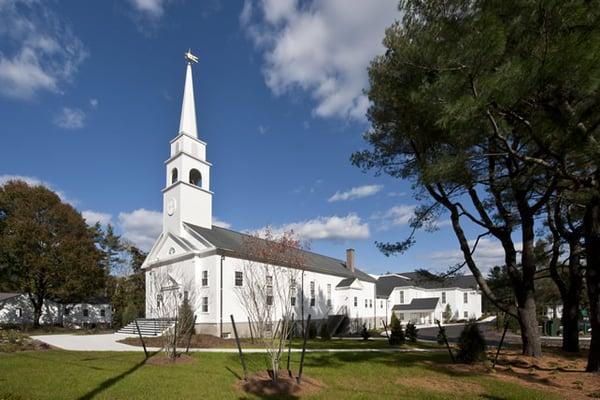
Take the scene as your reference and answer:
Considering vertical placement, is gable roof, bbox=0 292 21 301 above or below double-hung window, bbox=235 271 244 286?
below

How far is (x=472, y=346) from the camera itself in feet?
39.5

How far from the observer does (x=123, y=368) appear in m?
10.9

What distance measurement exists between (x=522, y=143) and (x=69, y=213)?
3391 cm

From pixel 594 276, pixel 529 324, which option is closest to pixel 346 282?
pixel 529 324

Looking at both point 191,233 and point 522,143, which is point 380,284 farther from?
point 522,143

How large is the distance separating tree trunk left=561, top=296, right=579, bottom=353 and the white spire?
22254 mm

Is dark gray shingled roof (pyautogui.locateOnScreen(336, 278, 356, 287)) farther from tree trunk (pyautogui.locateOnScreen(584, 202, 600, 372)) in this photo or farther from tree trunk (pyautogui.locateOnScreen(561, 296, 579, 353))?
tree trunk (pyautogui.locateOnScreen(584, 202, 600, 372))

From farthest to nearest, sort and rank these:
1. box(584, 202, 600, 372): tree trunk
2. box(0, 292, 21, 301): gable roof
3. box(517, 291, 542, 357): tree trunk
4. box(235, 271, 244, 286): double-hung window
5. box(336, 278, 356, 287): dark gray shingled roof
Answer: box(0, 292, 21, 301): gable roof → box(336, 278, 356, 287): dark gray shingled roof → box(235, 271, 244, 286): double-hung window → box(517, 291, 542, 357): tree trunk → box(584, 202, 600, 372): tree trunk

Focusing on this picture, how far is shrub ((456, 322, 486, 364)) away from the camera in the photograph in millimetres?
12016

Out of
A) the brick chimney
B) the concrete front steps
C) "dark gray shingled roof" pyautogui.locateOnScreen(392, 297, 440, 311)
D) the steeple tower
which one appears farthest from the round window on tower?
"dark gray shingled roof" pyautogui.locateOnScreen(392, 297, 440, 311)

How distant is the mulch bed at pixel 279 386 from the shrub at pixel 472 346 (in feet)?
17.6

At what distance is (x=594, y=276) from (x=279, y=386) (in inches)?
329

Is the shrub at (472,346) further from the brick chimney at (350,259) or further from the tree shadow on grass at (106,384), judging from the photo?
the brick chimney at (350,259)

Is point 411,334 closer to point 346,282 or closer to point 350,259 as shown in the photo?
point 346,282
